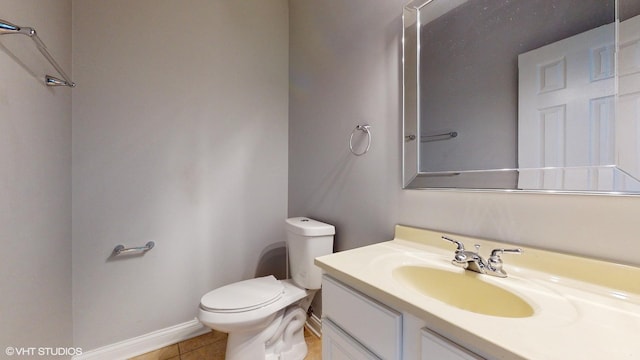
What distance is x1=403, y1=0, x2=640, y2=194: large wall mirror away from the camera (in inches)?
27.7

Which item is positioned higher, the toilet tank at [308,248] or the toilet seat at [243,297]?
the toilet tank at [308,248]

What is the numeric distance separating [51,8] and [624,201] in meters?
2.13

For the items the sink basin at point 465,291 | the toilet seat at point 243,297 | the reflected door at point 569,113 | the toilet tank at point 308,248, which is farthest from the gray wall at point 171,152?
A: the reflected door at point 569,113

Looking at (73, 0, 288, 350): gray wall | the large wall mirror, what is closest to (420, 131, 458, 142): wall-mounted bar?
the large wall mirror

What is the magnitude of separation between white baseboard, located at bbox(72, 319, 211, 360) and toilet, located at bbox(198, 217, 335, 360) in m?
0.51

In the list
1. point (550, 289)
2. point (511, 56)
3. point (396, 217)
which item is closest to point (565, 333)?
point (550, 289)

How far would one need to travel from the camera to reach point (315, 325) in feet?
5.78

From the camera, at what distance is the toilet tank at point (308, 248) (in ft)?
4.86

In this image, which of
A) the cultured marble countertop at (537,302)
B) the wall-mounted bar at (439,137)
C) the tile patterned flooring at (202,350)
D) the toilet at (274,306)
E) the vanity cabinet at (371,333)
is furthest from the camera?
the tile patterned flooring at (202,350)

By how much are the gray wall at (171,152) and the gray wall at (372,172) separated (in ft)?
0.88

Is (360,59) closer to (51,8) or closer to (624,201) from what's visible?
(624,201)

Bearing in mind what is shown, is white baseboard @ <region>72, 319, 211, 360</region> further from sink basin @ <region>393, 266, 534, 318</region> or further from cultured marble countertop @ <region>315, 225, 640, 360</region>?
sink basin @ <region>393, 266, 534, 318</region>

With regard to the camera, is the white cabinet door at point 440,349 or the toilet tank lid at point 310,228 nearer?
the white cabinet door at point 440,349

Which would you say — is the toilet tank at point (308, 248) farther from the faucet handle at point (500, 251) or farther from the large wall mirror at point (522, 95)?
the faucet handle at point (500, 251)
